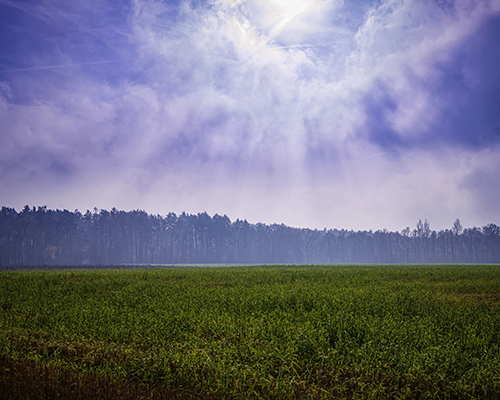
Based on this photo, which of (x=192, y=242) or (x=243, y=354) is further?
(x=192, y=242)

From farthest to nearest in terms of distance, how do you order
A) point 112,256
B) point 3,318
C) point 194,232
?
point 194,232 → point 112,256 → point 3,318

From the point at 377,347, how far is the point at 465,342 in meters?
2.57

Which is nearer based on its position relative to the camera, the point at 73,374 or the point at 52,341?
the point at 73,374

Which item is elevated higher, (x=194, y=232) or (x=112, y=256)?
(x=194, y=232)

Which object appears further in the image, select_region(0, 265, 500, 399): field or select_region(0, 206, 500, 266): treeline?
select_region(0, 206, 500, 266): treeline

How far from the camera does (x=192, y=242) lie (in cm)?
14000

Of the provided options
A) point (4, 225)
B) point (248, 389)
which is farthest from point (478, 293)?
point (4, 225)

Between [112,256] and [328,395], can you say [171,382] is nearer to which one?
[328,395]

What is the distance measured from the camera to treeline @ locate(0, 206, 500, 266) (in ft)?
357

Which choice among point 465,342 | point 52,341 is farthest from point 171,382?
point 465,342

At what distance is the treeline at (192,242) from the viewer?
357ft

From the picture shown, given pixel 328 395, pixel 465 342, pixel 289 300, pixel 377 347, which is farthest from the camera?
pixel 289 300

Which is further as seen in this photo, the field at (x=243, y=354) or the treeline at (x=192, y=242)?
the treeline at (x=192, y=242)

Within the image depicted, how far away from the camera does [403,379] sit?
612cm
